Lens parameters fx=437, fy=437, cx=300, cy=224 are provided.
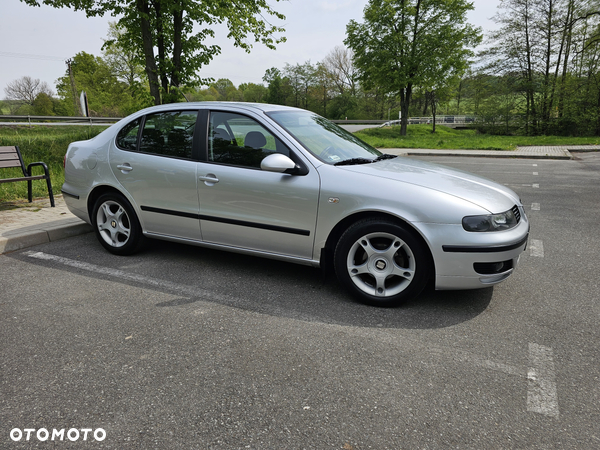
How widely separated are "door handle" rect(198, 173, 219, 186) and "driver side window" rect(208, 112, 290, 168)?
0.16 m

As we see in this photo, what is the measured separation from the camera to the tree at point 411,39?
29.1 meters

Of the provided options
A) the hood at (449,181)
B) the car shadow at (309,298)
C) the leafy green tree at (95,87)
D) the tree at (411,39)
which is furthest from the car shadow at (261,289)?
the leafy green tree at (95,87)

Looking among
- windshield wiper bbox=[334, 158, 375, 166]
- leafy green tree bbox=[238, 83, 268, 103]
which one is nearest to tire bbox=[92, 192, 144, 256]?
windshield wiper bbox=[334, 158, 375, 166]

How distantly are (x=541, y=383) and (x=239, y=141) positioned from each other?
118 inches

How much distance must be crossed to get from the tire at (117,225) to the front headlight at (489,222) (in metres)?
3.26

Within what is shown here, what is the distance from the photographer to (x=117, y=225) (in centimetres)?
475

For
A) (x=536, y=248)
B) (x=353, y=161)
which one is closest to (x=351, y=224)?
(x=353, y=161)

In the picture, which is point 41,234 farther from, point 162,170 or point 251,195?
point 251,195

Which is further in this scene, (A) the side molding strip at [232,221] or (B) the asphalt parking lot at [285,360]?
(A) the side molding strip at [232,221]

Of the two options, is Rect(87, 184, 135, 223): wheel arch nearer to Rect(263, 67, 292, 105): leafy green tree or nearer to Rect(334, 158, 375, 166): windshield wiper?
Rect(334, 158, 375, 166): windshield wiper

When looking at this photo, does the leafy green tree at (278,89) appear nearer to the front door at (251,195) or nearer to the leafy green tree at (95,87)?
the leafy green tree at (95,87)

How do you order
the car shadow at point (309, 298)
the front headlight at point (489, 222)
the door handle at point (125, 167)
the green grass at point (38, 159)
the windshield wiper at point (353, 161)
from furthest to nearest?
the green grass at point (38, 159) < the door handle at point (125, 167) < the windshield wiper at point (353, 161) < the car shadow at point (309, 298) < the front headlight at point (489, 222)

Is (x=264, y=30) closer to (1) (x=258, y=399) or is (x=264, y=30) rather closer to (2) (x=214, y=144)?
(2) (x=214, y=144)

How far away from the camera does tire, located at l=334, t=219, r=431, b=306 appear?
332 centimetres
